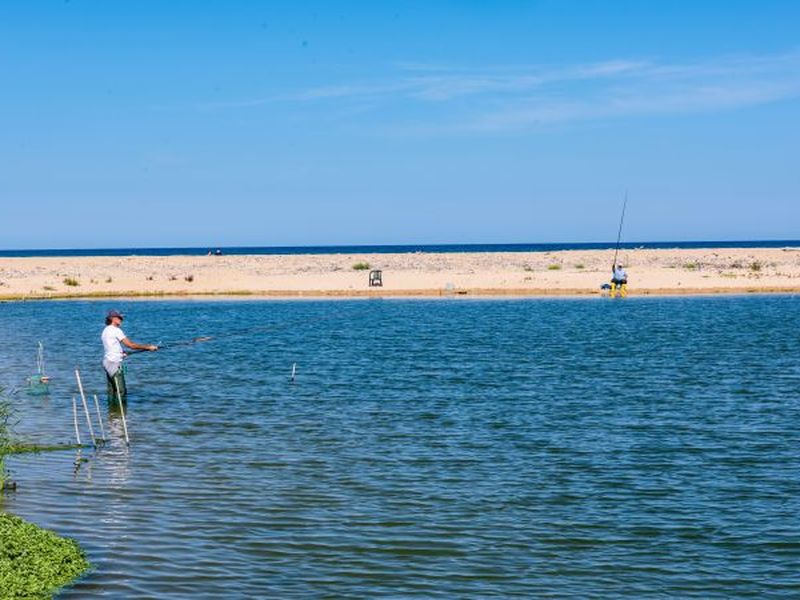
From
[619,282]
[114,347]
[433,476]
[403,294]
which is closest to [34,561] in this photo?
[433,476]

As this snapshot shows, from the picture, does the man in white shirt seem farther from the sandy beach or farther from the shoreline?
the sandy beach

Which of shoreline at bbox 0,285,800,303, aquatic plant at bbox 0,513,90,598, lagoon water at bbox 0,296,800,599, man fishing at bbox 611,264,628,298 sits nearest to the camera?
aquatic plant at bbox 0,513,90,598

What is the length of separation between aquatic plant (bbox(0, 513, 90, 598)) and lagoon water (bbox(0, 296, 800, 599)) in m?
0.23

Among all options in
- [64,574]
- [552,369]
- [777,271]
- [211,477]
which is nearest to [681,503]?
[211,477]

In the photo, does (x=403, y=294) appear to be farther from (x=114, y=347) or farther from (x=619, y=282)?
(x=114, y=347)

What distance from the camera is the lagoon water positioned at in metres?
10.9

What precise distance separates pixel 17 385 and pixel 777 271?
62102 millimetres

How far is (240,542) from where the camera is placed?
11898 mm

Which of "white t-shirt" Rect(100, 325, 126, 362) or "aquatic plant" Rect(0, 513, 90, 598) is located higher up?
"white t-shirt" Rect(100, 325, 126, 362)

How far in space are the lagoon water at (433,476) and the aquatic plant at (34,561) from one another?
0.23 m

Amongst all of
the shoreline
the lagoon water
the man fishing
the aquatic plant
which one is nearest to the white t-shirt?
the lagoon water

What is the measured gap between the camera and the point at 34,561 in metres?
10.6

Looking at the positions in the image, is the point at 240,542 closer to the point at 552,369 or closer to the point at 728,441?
the point at 728,441

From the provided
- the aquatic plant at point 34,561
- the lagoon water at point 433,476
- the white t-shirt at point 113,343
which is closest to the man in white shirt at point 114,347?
the white t-shirt at point 113,343
